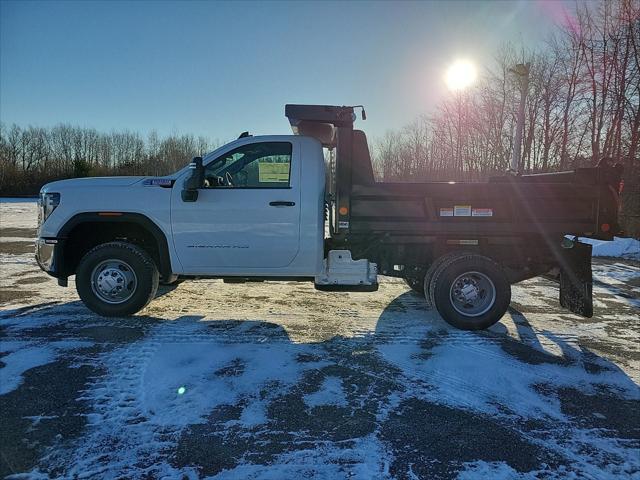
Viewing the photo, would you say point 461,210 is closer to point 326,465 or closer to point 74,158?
point 326,465

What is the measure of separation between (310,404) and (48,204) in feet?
13.7

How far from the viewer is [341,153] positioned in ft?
16.7

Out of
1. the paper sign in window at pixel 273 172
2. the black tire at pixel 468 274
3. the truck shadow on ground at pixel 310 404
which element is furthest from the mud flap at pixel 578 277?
the paper sign in window at pixel 273 172

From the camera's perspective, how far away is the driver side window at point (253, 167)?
5.19 m

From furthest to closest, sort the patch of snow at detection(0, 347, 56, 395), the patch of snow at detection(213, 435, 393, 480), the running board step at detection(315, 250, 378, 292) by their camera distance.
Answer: the running board step at detection(315, 250, 378, 292) → the patch of snow at detection(0, 347, 56, 395) → the patch of snow at detection(213, 435, 393, 480)

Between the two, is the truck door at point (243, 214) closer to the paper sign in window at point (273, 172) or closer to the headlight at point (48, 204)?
the paper sign in window at point (273, 172)

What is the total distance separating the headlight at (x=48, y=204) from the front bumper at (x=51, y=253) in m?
0.29

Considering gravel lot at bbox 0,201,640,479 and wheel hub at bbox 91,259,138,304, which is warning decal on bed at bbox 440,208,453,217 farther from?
wheel hub at bbox 91,259,138,304

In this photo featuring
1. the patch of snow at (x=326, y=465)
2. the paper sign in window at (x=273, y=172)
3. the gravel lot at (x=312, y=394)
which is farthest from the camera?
the paper sign in window at (x=273, y=172)

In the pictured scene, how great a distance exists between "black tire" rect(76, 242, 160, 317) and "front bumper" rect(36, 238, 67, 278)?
260 millimetres

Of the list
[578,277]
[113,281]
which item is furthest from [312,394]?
[578,277]

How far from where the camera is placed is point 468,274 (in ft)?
16.9

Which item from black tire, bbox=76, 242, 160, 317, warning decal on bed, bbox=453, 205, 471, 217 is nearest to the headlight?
black tire, bbox=76, 242, 160, 317

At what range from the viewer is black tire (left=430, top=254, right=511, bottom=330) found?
5055 millimetres
